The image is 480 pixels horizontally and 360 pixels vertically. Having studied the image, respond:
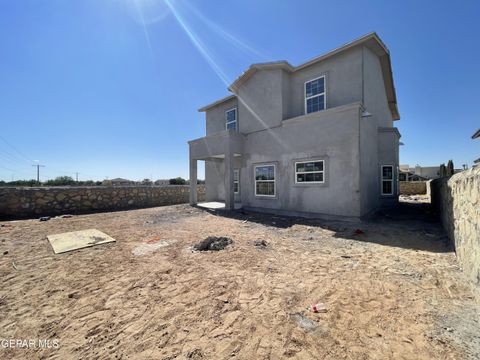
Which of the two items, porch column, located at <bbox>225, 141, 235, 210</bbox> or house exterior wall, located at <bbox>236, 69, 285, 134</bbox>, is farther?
porch column, located at <bbox>225, 141, 235, 210</bbox>

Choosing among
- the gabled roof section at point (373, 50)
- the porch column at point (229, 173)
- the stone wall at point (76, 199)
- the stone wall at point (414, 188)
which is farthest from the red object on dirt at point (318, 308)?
the stone wall at point (414, 188)

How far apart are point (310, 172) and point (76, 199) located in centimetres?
1325

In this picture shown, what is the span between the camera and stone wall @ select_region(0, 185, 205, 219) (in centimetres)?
1023

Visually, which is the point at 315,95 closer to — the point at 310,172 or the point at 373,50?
the point at 373,50

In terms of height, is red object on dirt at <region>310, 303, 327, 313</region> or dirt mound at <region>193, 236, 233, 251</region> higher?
dirt mound at <region>193, 236, 233, 251</region>

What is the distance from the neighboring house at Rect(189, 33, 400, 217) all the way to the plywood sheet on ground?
6.32 meters

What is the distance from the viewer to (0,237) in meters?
6.76

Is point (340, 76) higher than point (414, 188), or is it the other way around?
point (340, 76)

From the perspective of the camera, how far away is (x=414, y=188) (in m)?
22.3

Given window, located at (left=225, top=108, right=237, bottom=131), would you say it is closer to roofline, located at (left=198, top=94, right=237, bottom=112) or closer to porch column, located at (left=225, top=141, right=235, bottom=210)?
roofline, located at (left=198, top=94, right=237, bottom=112)

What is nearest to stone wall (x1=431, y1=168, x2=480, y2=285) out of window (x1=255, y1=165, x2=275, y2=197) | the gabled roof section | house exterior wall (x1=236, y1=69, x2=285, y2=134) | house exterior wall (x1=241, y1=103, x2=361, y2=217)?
house exterior wall (x1=241, y1=103, x2=361, y2=217)

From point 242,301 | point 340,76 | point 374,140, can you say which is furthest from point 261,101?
point 242,301

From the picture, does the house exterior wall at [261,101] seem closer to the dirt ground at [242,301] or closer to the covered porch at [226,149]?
the covered porch at [226,149]

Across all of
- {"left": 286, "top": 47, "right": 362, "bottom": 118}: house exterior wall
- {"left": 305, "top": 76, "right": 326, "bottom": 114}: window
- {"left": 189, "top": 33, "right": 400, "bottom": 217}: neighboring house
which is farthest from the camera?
{"left": 305, "top": 76, "right": 326, "bottom": 114}: window
